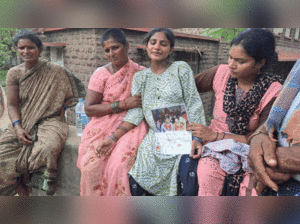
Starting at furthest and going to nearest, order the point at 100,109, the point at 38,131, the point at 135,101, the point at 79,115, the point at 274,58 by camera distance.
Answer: the point at 79,115
the point at 38,131
the point at 100,109
the point at 135,101
the point at 274,58

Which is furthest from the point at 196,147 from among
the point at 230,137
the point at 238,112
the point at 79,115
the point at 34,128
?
the point at 34,128

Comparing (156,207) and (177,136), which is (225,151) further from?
(156,207)

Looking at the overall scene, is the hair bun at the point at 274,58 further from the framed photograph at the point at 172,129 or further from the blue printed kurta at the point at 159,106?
the framed photograph at the point at 172,129

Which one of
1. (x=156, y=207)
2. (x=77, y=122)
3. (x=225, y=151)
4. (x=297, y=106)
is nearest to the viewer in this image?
(x=156, y=207)

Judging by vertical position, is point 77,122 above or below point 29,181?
above

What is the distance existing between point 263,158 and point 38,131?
1634 mm

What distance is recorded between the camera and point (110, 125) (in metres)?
1.52

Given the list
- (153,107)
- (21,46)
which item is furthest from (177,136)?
(21,46)

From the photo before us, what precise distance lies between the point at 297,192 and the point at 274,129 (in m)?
0.27

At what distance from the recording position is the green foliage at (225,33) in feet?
3.77

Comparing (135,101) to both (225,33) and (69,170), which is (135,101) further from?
(69,170)

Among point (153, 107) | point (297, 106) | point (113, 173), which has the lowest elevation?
point (113, 173)

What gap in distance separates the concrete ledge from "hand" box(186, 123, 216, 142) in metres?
0.97

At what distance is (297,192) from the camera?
2.78 ft
